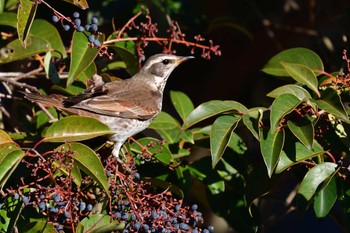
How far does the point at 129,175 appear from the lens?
10.7 ft

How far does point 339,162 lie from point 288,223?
6.31 metres

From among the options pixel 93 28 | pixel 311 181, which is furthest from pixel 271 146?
pixel 93 28

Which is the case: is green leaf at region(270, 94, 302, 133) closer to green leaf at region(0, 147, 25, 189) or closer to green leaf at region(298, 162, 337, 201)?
green leaf at region(298, 162, 337, 201)

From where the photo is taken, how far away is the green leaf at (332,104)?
316 cm

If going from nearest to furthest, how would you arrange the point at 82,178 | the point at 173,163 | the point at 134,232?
the point at 134,232
the point at 82,178
the point at 173,163

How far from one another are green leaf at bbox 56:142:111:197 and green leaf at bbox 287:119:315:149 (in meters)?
0.84

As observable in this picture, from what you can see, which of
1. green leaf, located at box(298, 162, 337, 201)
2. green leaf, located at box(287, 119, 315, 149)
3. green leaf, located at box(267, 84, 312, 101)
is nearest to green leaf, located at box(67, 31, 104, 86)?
green leaf, located at box(267, 84, 312, 101)

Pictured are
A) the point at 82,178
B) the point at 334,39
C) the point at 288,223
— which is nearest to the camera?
the point at 82,178

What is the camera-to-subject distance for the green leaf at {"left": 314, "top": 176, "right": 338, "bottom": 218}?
10.7 ft

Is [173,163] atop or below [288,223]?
atop

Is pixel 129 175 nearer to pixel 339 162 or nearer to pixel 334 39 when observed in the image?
pixel 339 162

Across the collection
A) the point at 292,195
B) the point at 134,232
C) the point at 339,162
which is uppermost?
the point at 339,162

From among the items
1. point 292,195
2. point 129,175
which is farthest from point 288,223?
point 129,175

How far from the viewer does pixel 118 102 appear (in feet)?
13.4
